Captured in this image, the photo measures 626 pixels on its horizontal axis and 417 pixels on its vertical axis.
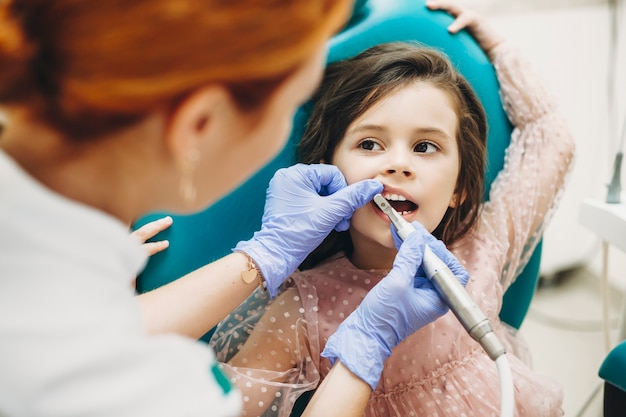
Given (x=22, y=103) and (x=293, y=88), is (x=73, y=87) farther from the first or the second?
(x=293, y=88)

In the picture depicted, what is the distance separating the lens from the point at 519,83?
1219mm

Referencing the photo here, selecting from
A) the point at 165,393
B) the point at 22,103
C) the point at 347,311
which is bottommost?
the point at 347,311

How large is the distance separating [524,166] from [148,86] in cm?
95

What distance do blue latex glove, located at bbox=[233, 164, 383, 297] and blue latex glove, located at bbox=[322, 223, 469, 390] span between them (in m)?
0.13

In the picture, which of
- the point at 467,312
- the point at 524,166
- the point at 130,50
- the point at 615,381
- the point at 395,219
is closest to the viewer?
the point at 130,50

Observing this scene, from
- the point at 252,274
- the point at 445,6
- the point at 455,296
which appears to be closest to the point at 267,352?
the point at 252,274

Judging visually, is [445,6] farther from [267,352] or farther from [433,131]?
[267,352]

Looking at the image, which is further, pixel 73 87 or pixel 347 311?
pixel 347 311

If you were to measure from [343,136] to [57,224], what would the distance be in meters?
0.67

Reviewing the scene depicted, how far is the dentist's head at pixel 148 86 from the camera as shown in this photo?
440 millimetres

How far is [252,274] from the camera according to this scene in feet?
3.27

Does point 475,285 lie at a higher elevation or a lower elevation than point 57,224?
lower

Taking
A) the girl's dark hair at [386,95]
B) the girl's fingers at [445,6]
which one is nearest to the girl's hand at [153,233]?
the girl's dark hair at [386,95]

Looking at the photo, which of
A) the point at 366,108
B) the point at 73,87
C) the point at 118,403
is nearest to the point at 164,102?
the point at 73,87
